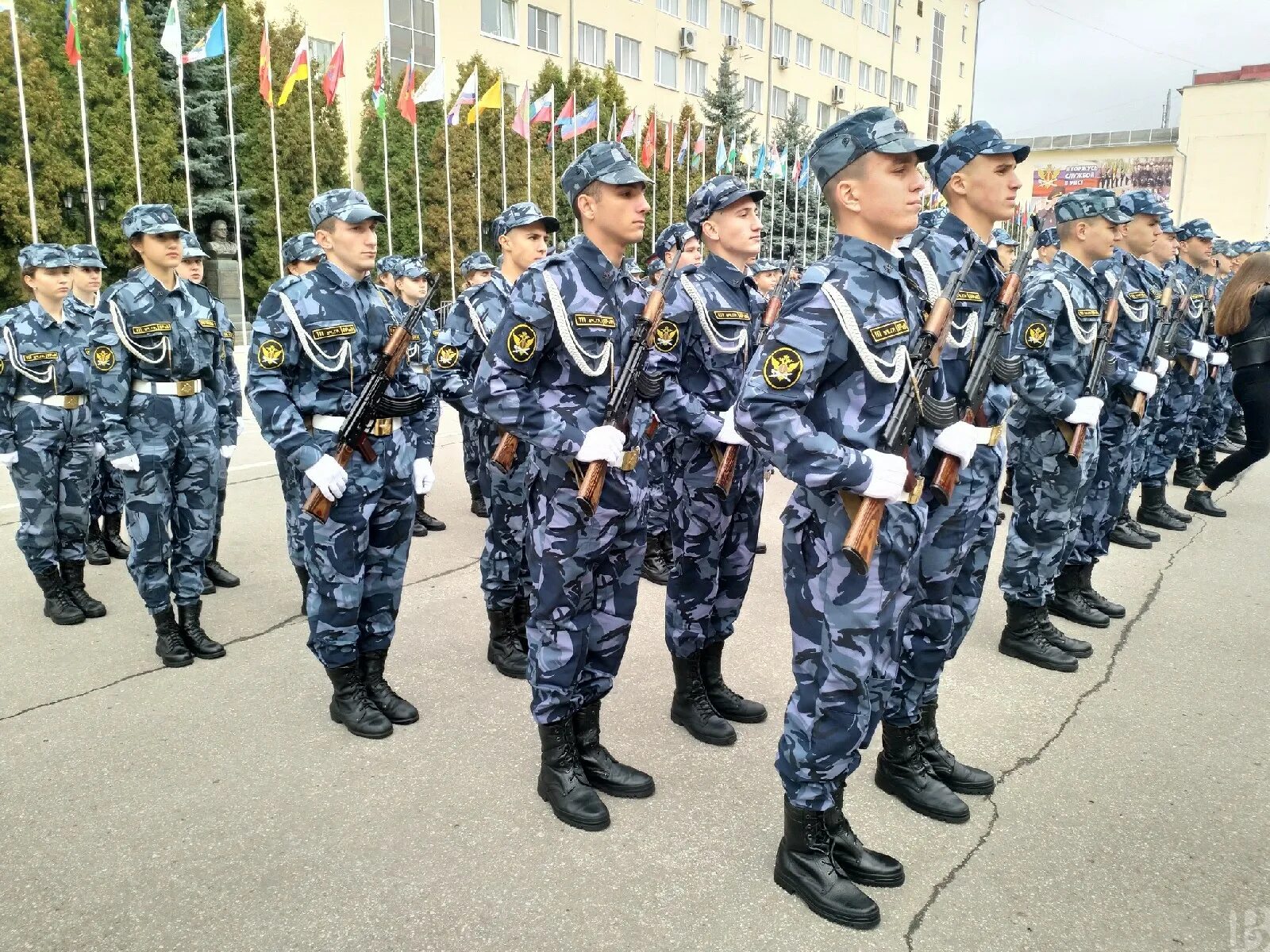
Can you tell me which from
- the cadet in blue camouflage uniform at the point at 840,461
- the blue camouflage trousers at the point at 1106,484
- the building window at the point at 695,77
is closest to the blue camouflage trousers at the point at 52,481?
the cadet in blue camouflage uniform at the point at 840,461

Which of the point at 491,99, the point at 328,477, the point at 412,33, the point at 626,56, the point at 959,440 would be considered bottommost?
the point at 328,477

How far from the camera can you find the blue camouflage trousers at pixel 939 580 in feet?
10.6

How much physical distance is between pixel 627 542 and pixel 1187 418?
687 centimetres

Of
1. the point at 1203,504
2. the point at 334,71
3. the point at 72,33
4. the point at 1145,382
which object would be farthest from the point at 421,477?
the point at 334,71

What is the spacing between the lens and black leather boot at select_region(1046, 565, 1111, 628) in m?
5.20

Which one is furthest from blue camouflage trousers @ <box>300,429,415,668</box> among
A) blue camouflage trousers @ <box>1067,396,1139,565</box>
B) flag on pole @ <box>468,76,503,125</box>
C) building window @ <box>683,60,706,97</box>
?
building window @ <box>683,60,706,97</box>

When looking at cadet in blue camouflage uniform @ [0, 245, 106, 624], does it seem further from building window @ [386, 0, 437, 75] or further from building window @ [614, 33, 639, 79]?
building window @ [614, 33, 639, 79]

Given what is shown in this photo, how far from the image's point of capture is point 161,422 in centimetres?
470

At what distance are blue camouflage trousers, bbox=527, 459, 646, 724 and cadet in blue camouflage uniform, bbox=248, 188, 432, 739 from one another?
87 centimetres

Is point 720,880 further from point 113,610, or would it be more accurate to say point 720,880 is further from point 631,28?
point 631,28

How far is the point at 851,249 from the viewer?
2680 mm

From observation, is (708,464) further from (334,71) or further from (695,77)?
(695,77)

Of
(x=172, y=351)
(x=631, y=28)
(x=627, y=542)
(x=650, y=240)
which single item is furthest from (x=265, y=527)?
(x=631, y=28)

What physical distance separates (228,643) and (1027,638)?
415 cm
